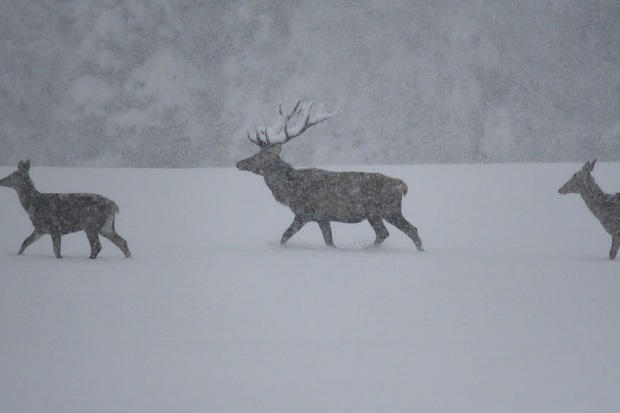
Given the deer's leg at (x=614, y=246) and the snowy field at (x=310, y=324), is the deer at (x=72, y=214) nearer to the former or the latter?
the snowy field at (x=310, y=324)

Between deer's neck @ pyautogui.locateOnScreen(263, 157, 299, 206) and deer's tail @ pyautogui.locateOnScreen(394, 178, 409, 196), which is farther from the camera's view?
deer's neck @ pyautogui.locateOnScreen(263, 157, 299, 206)

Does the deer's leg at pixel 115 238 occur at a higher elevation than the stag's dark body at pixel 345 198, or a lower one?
lower

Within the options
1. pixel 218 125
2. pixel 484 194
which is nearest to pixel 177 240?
pixel 484 194

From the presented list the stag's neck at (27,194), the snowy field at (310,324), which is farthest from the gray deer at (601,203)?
the stag's neck at (27,194)

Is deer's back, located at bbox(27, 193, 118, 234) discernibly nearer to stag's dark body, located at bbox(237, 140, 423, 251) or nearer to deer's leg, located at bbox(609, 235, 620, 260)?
stag's dark body, located at bbox(237, 140, 423, 251)

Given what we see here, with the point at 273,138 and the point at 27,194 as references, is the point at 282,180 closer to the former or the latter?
the point at 273,138

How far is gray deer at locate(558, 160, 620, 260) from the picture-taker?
26.1 feet

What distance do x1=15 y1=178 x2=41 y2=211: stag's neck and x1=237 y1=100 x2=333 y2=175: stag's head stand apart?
229cm

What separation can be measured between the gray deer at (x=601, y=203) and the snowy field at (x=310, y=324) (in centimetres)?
36

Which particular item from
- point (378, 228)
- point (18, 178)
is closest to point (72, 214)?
point (18, 178)

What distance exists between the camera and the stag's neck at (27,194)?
757cm

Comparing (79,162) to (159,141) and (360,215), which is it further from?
(360,215)

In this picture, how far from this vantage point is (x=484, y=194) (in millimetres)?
14750

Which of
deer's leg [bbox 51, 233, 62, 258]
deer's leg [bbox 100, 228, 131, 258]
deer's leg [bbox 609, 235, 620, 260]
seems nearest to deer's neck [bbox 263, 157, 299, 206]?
deer's leg [bbox 100, 228, 131, 258]
